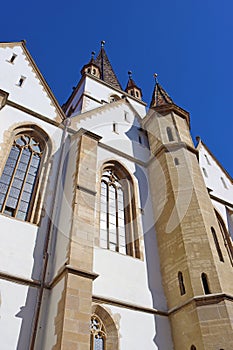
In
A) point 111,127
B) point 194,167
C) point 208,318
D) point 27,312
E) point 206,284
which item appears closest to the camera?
point 27,312

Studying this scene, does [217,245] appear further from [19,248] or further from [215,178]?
[215,178]

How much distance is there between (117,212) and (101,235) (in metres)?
1.33

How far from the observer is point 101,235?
9.84 metres

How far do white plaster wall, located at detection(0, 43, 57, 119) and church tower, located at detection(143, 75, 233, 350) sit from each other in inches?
194

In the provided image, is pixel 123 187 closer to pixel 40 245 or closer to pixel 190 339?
pixel 40 245

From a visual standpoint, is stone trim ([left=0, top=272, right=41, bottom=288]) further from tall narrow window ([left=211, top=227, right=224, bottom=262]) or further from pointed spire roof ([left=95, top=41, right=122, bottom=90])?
pointed spire roof ([left=95, top=41, right=122, bottom=90])

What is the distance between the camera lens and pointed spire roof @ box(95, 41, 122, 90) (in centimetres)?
2606

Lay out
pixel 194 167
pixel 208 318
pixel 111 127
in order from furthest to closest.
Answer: pixel 111 127 → pixel 194 167 → pixel 208 318

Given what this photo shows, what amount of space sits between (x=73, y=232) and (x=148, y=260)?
3207mm

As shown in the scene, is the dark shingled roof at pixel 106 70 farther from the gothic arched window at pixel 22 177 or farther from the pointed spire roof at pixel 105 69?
the gothic arched window at pixel 22 177

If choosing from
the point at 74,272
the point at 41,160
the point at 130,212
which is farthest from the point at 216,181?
Answer: the point at 74,272

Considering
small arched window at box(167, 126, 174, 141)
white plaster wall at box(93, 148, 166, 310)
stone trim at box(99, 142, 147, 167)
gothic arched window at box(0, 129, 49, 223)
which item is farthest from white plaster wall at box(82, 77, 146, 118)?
white plaster wall at box(93, 148, 166, 310)

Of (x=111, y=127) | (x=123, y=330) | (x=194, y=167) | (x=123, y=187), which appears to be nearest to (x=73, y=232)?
(x=123, y=330)

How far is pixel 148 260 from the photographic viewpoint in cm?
977
